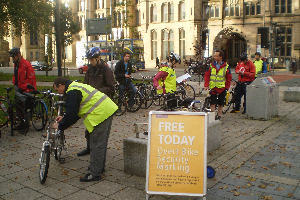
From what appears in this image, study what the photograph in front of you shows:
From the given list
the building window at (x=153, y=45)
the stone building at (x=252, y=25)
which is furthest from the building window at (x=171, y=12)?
the stone building at (x=252, y=25)

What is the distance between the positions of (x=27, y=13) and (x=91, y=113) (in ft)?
60.0

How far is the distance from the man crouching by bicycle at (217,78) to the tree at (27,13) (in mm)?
15562

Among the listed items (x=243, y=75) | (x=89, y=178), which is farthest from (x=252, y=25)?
(x=89, y=178)

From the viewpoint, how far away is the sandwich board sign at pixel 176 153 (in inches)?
173

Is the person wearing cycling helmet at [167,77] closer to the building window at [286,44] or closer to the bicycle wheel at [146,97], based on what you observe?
the bicycle wheel at [146,97]

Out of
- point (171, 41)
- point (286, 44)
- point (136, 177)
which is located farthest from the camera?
point (171, 41)

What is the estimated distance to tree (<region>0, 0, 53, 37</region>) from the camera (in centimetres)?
2094

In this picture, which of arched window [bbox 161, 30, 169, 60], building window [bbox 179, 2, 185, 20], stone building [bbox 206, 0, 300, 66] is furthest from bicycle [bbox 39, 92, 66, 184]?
arched window [bbox 161, 30, 169, 60]

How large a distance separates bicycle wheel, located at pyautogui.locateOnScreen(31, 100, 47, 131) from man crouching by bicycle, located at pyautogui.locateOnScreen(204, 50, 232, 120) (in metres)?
4.28

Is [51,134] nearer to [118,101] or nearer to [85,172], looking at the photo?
[85,172]

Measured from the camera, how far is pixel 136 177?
18.1 ft

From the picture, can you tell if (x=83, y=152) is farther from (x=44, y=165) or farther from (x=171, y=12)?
(x=171, y=12)

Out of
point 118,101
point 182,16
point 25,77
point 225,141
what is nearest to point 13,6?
point 118,101

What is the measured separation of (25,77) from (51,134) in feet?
11.3
